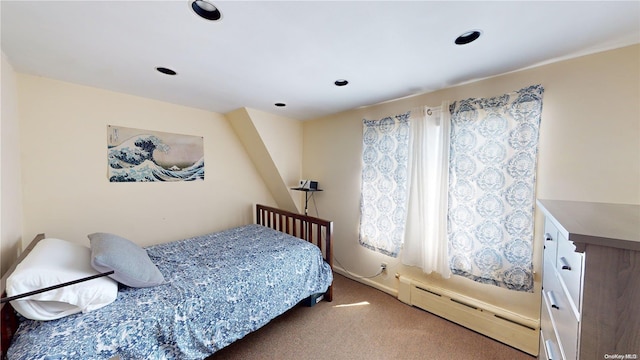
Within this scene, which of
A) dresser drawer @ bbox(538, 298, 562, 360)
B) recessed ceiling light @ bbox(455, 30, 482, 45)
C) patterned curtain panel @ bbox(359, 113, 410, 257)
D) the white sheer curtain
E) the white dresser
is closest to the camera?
the white dresser

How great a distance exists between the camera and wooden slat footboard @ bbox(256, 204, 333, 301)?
2.38 metres

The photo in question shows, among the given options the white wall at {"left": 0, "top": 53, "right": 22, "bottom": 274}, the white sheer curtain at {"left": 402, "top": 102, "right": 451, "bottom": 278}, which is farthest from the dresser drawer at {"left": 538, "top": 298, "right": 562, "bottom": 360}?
the white wall at {"left": 0, "top": 53, "right": 22, "bottom": 274}

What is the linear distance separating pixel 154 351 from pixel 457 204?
2420 millimetres

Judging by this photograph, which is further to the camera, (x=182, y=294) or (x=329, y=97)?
(x=329, y=97)

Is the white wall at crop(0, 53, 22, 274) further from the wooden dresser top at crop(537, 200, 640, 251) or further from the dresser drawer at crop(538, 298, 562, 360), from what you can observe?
the dresser drawer at crop(538, 298, 562, 360)

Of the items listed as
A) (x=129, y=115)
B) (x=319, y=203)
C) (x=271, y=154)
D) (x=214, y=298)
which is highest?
(x=129, y=115)

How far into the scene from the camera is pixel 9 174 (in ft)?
5.01

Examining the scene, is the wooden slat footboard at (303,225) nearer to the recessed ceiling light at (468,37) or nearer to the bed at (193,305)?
the bed at (193,305)

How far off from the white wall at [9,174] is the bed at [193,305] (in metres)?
→ 0.13

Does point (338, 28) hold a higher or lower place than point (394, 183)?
higher

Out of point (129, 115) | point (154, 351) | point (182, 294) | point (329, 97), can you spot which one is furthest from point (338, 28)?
point (129, 115)

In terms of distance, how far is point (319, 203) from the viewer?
3.28 metres

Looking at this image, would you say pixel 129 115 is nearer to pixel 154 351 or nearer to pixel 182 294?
pixel 182 294

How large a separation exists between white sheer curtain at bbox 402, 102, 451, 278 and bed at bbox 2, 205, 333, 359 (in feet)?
2.92
